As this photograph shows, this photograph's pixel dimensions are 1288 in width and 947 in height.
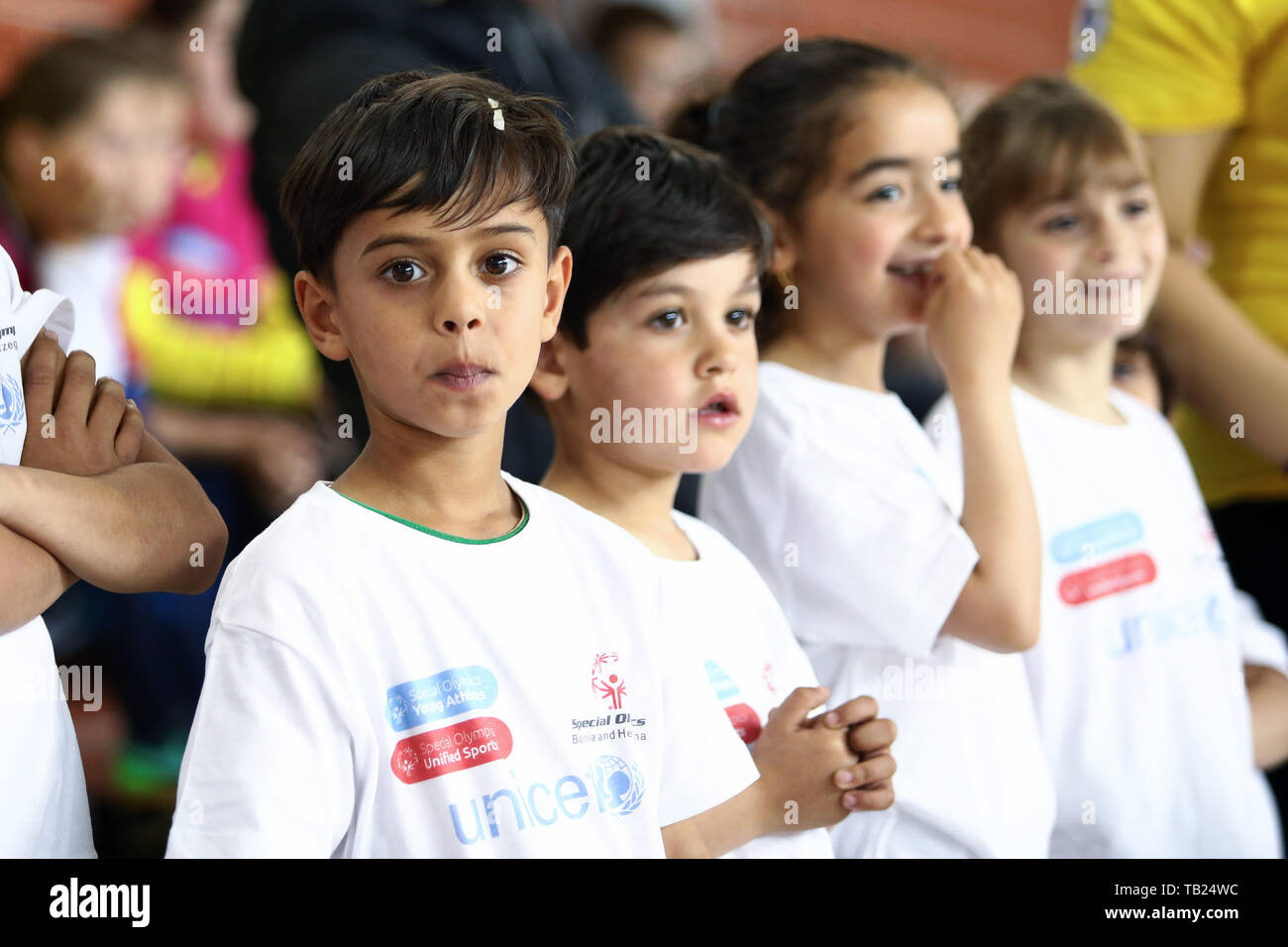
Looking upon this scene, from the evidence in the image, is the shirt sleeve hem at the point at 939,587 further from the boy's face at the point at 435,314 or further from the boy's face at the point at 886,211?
the boy's face at the point at 435,314

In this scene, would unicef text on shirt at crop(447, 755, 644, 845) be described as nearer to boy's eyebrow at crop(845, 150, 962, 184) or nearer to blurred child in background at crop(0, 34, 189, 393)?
boy's eyebrow at crop(845, 150, 962, 184)

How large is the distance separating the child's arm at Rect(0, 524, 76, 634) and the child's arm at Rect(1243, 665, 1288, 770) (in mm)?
1424

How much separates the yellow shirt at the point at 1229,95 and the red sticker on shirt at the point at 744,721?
941mm

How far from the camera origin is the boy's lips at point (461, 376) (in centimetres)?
100

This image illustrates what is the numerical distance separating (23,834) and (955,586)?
0.84 m

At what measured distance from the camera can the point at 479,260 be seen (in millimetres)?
1015

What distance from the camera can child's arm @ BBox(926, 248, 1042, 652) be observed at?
1336 mm

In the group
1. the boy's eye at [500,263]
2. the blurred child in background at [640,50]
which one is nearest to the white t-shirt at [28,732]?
the boy's eye at [500,263]

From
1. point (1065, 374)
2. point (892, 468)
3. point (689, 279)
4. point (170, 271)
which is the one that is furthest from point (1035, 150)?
point (170, 271)

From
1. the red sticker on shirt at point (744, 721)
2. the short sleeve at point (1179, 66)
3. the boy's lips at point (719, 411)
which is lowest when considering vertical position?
the red sticker on shirt at point (744, 721)

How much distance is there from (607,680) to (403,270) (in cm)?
35

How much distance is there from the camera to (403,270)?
1.00 m

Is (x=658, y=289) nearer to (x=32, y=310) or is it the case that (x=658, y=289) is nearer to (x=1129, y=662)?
(x=32, y=310)

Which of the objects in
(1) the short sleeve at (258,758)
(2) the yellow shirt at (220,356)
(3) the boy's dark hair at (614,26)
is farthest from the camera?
(3) the boy's dark hair at (614,26)
